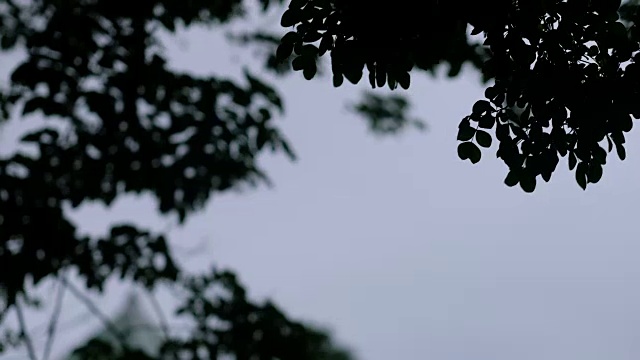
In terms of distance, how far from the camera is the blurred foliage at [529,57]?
2.27 meters

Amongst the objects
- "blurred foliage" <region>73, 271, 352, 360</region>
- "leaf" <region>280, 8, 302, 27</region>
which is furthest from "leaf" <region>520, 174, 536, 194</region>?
"blurred foliage" <region>73, 271, 352, 360</region>

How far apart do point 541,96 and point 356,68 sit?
602 millimetres

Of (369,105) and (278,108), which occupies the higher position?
(369,105)

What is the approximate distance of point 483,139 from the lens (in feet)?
7.93

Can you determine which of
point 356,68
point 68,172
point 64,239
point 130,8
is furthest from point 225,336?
point 356,68

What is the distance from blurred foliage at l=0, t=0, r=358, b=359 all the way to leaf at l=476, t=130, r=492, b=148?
1.82 metres

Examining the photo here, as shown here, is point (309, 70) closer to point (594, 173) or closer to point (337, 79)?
point (337, 79)

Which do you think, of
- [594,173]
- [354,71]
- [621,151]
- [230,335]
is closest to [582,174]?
[594,173]

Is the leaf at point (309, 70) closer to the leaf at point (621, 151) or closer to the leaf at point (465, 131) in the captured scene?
the leaf at point (465, 131)

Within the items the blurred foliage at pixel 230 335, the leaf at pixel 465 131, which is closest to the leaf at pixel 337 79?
the leaf at pixel 465 131

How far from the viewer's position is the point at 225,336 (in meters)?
4.69

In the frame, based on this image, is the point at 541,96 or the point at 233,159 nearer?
the point at 541,96

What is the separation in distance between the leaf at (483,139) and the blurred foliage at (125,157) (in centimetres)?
182

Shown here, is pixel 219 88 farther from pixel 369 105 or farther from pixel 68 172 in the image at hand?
pixel 369 105
